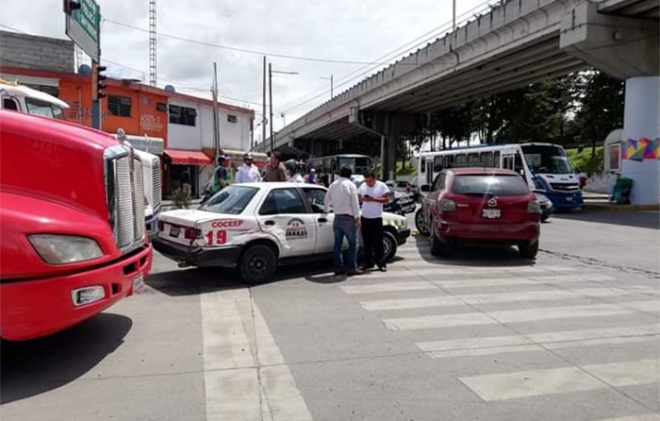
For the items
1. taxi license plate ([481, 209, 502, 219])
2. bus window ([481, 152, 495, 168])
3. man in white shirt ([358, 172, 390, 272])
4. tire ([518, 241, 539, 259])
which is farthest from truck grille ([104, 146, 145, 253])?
bus window ([481, 152, 495, 168])

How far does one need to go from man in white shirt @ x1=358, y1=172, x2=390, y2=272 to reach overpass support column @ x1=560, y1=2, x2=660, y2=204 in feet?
59.2

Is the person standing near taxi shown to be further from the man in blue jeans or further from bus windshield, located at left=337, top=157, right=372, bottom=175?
bus windshield, located at left=337, top=157, right=372, bottom=175

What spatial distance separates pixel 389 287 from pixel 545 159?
1667cm

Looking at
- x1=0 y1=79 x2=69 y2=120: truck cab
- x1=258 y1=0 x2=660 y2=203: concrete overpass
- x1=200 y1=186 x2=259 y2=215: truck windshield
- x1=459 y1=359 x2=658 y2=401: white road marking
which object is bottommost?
x1=459 y1=359 x2=658 y2=401: white road marking

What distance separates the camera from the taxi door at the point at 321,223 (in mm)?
8125

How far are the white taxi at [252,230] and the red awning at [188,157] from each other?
23557 millimetres

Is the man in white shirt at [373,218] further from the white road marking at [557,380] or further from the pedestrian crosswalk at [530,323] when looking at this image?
the white road marking at [557,380]

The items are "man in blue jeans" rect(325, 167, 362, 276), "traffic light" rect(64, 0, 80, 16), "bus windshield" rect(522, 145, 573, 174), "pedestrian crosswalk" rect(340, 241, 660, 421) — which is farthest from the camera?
"bus windshield" rect(522, 145, 573, 174)

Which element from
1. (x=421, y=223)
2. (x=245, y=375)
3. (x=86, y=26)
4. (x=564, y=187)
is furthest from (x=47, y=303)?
(x=564, y=187)

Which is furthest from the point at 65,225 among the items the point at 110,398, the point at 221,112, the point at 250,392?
the point at 221,112

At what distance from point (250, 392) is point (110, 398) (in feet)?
3.23

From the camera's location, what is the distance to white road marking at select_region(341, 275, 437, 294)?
23.4 ft

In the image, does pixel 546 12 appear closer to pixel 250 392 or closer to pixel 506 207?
pixel 506 207

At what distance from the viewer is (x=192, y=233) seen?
6.93 metres
